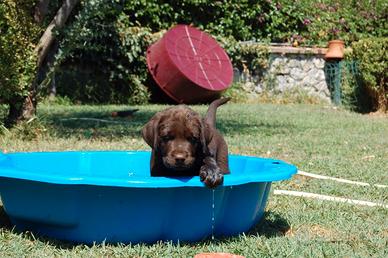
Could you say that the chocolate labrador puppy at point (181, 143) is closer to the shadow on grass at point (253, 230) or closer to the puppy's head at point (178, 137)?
the puppy's head at point (178, 137)

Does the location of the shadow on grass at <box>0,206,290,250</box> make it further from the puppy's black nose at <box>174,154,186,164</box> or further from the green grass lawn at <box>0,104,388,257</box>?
the puppy's black nose at <box>174,154,186,164</box>

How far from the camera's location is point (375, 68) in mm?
13875

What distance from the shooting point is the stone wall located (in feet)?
57.1

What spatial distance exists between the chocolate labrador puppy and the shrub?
34.2ft

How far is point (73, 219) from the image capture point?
3.59m

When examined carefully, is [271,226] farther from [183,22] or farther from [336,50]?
[183,22]

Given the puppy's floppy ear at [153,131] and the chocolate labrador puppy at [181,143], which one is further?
the puppy's floppy ear at [153,131]

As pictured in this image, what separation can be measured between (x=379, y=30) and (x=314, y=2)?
79.8 inches

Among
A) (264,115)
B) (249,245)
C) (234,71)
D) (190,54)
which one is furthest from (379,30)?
(249,245)

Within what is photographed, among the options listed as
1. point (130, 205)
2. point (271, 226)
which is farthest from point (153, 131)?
point (271, 226)

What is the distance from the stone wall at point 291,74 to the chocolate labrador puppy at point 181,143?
13.5 metres

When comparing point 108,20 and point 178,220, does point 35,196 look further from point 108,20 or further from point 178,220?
point 108,20

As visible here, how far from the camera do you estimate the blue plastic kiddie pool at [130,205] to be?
341cm

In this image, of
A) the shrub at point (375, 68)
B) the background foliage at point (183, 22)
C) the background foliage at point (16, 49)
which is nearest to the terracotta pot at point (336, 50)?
the background foliage at point (183, 22)
